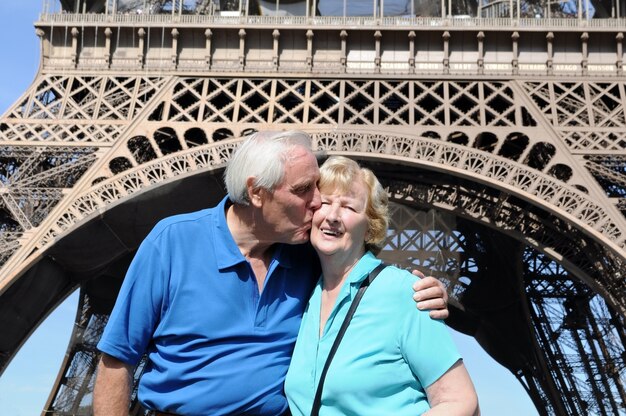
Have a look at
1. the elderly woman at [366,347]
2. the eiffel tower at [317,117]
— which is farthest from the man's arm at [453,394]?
the eiffel tower at [317,117]

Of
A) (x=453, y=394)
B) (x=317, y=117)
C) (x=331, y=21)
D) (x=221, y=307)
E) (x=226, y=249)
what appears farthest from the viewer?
(x=331, y=21)

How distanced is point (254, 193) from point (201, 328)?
1.79 ft

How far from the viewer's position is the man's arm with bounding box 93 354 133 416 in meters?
3.57

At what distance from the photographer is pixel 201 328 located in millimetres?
3627

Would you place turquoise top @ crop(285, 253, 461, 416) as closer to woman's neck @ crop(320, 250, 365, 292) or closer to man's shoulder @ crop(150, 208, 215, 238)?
woman's neck @ crop(320, 250, 365, 292)

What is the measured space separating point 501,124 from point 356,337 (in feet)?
52.9

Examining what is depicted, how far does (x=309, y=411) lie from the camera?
349 centimetres

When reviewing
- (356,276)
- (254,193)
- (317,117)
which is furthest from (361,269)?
(317,117)

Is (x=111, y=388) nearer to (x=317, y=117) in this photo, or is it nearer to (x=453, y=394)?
(x=453, y=394)

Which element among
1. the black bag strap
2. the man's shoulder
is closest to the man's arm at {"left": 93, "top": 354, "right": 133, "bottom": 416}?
the man's shoulder

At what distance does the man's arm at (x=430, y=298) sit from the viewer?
11.5 ft

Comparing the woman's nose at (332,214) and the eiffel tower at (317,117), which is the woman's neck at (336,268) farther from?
the eiffel tower at (317,117)

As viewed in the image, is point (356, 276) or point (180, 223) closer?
point (356, 276)

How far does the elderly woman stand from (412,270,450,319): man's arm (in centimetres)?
3
